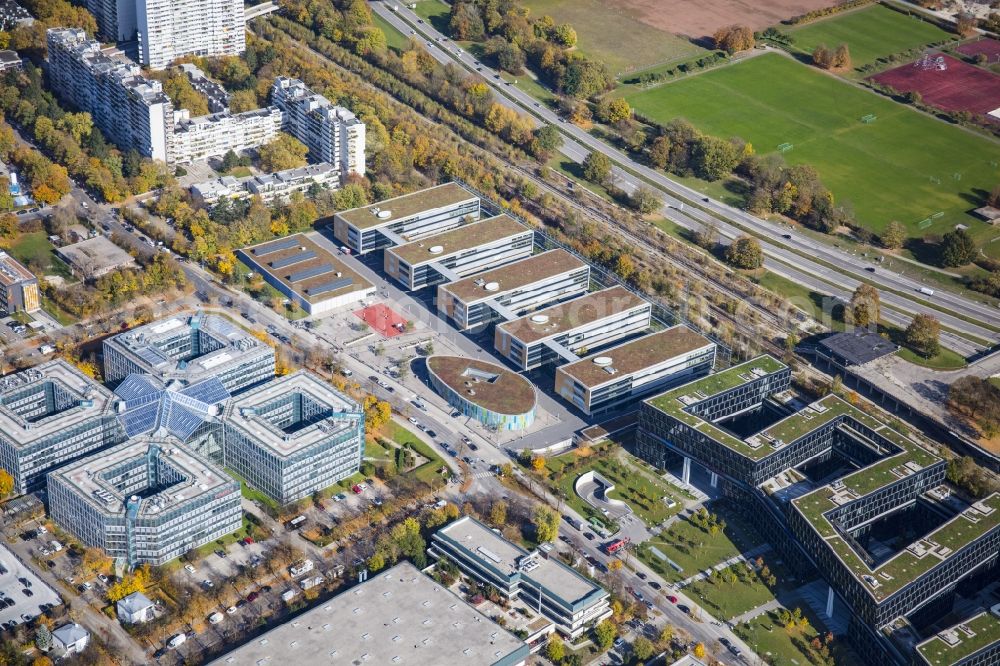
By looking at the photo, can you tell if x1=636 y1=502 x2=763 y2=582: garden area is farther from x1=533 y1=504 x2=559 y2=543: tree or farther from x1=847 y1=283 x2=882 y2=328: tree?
x1=847 y1=283 x2=882 y2=328: tree

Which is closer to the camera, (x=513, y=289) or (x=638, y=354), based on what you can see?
(x=638, y=354)

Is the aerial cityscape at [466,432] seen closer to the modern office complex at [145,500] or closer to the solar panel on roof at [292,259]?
the modern office complex at [145,500]

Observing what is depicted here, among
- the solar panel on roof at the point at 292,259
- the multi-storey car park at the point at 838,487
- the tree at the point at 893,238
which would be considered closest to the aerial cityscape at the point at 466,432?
the multi-storey car park at the point at 838,487

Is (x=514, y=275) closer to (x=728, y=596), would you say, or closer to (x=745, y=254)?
(x=745, y=254)

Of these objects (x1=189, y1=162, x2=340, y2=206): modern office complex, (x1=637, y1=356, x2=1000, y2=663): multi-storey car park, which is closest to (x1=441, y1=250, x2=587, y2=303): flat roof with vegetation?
(x1=637, y1=356, x2=1000, y2=663): multi-storey car park

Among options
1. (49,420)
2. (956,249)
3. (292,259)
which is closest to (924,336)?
(956,249)

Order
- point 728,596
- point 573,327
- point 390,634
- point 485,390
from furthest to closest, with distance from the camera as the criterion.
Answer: point 573,327, point 485,390, point 728,596, point 390,634
